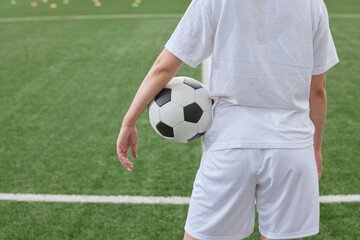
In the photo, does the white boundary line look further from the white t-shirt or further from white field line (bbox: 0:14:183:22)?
the white t-shirt

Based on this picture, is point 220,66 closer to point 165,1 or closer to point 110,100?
point 110,100

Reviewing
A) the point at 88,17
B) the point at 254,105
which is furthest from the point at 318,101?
the point at 88,17

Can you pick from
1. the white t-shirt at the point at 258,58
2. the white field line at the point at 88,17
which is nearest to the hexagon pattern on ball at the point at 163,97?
the white t-shirt at the point at 258,58

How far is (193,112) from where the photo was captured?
1.69 meters

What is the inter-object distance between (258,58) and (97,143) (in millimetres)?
3010

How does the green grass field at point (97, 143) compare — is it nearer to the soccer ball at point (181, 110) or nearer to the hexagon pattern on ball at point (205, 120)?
the soccer ball at point (181, 110)

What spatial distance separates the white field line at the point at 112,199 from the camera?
3207 millimetres

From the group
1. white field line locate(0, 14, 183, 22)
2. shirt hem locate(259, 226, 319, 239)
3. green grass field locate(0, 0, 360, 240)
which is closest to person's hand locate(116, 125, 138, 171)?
shirt hem locate(259, 226, 319, 239)

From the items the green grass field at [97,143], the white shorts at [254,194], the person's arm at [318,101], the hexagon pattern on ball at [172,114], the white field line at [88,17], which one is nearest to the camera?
the white shorts at [254,194]

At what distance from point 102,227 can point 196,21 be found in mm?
1976

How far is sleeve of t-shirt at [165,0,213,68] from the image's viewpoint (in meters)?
1.41

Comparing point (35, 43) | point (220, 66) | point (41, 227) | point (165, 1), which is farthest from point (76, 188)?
point (165, 1)

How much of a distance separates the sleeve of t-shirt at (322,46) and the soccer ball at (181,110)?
0.45m

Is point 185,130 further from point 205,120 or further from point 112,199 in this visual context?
point 112,199
